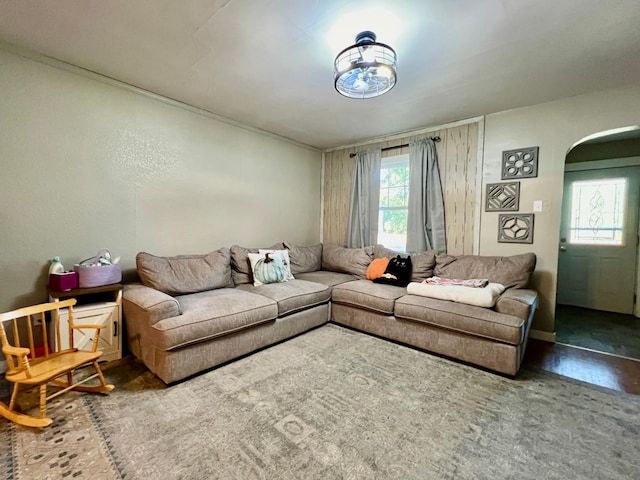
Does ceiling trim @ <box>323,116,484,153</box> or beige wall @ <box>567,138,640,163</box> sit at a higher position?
ceiling trim @ <box>323,116,484,153</box>

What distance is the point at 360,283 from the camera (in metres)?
3.31

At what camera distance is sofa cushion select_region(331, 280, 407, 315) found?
2828 millimetres

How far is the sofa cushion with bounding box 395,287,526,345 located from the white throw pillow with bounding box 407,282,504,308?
46 mm

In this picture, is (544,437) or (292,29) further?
(292,29)

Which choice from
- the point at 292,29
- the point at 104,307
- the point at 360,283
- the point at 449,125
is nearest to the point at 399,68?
the point at 292,29

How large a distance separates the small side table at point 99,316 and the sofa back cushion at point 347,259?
2564 millimetres

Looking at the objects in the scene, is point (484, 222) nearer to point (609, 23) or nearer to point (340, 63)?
point (609, 23)

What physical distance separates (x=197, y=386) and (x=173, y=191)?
2005 mm

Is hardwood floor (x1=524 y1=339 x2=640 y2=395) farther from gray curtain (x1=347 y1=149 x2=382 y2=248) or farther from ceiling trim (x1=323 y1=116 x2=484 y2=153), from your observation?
ceiling trim (x1=323 y1=116 x2=484 y2=153)

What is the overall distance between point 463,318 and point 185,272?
2.58 meters

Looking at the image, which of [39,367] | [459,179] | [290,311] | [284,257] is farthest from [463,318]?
[39,367]

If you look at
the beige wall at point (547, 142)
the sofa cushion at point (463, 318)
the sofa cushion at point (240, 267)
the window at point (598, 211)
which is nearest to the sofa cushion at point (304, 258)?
the sofa cushion at point (240, 267)

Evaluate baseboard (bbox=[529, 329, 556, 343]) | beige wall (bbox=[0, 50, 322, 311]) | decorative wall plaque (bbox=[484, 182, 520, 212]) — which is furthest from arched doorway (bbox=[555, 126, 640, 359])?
beige wall (bbox=[0, 50, 322, 311])

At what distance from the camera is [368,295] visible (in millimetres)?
2967
